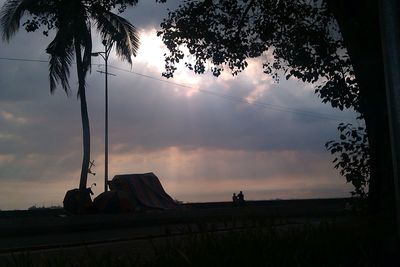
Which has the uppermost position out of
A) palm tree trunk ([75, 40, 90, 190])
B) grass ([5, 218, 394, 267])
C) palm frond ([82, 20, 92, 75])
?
palm frond ([82, 20, 92, 75])

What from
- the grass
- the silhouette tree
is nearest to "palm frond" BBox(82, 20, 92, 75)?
the silhouette tree

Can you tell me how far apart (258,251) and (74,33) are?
23444 mm

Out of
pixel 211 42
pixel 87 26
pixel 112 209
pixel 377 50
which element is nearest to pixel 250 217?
pixel 377 50

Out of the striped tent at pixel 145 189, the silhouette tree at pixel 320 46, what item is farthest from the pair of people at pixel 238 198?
the silhouette tree at pixel 320 46

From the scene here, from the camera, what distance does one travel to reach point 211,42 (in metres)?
13.6

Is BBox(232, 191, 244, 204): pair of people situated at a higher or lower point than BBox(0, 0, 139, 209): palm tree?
lower

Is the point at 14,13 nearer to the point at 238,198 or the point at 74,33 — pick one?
the point at 74,33

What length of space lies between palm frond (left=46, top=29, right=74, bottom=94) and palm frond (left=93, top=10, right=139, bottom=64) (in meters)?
1.88

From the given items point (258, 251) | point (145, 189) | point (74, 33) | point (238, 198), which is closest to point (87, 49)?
point (74, 33)

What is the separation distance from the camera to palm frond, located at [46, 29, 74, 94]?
27797 millimetres

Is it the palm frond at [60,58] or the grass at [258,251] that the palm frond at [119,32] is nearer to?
the palm frond at [60,58]

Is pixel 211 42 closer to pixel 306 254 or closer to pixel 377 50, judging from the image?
pixel 377 50

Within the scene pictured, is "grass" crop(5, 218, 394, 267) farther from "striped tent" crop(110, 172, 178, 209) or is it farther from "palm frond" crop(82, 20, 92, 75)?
"striped tent" crop(110, 172, 178, 209)

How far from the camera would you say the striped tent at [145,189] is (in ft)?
105
